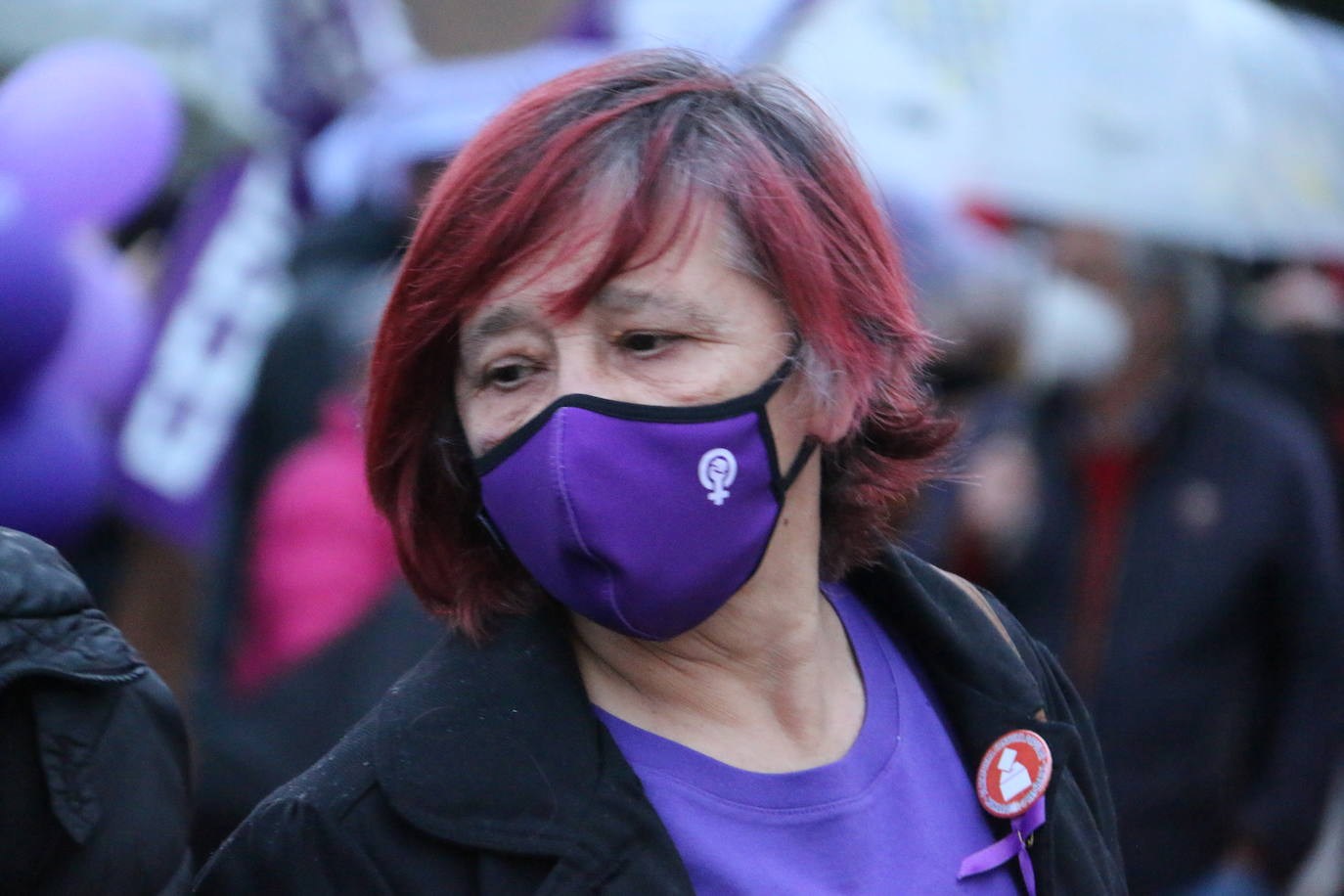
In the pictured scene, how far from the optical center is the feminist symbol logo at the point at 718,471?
5.99 feet

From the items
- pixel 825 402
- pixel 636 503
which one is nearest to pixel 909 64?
pixel 825 402

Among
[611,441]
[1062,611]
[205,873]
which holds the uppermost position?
[611,441]

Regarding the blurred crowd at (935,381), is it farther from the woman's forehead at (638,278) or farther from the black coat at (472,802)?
the woman's forehead at (638,278)

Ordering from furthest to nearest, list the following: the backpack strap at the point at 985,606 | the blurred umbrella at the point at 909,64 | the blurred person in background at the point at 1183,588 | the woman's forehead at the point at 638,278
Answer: the blurred umbrella at the point at 909,64, the blurred person in background at the point at 1183,588, the backpack strap at the point at 985,606, the woman's forehead at the point at 638,278

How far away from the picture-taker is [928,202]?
5.54 meters

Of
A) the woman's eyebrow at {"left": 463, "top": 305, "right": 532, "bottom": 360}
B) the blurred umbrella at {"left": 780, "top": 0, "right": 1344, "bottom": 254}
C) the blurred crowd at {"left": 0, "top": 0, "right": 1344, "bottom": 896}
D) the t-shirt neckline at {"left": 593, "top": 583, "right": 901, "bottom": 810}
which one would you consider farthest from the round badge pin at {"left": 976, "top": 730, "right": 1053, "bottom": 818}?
the blurred umbrella at {"left": 780, "top": 0, "right": 1344, "bottom": 254}

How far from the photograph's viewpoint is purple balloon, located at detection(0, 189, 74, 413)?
321 cm

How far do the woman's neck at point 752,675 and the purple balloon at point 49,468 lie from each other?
186cm

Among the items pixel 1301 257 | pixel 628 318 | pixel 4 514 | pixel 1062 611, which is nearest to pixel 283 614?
pixel 4 514

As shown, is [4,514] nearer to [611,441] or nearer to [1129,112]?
[611,441]

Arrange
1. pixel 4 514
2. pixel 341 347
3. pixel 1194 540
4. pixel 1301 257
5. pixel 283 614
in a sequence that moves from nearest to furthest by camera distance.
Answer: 1. pixel 4 514
2. pixel 283 614
3. pixel 1194 540
4. pixel 341 347
5. pixel 1301 257

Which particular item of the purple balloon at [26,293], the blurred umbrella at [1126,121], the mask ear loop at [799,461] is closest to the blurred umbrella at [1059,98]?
the blurred umbrella at [1126,121]

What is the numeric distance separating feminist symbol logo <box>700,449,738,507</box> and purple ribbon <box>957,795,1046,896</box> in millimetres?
507

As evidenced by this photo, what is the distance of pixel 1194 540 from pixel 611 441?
8.75 ft
